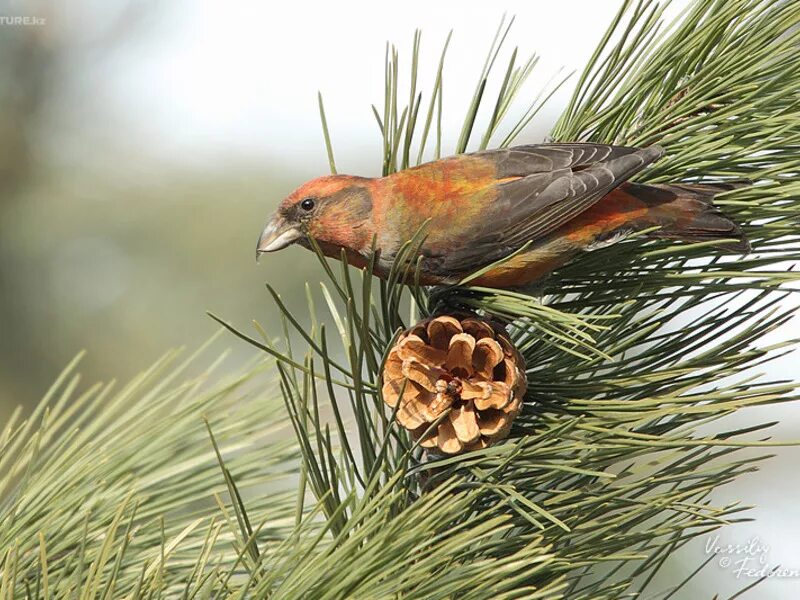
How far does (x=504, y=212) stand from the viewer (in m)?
1.72

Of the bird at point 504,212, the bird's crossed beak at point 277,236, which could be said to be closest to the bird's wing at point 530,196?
the bird at point 504,212

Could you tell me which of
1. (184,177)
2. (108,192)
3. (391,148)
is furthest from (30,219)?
(391,148)

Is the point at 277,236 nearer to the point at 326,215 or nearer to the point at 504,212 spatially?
the point at 326,215

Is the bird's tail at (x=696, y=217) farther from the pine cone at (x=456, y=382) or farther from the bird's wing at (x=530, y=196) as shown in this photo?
the pine cone at (x=456, y=382)

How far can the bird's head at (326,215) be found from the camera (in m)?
1.79

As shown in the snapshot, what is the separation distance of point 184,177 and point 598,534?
8.99 feet

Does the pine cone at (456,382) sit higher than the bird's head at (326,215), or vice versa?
the bird's head at (326,215)

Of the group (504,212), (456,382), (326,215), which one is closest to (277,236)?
(326,215)

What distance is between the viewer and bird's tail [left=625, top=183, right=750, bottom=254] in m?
1.41

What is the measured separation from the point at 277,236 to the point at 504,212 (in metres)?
0.47

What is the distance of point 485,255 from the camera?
5.31 feet

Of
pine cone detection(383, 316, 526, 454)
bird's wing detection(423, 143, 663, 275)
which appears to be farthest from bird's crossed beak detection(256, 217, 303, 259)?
pine cone detection(383, 316, 526, 454)

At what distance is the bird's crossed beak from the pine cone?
672 mm

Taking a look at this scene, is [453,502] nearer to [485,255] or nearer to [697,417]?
[697,417]
